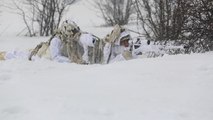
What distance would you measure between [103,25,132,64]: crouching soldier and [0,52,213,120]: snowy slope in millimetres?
1336

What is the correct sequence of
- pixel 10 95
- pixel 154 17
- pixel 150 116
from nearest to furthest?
pixel 150 116 < pixel 10 95 < pixel 154 17

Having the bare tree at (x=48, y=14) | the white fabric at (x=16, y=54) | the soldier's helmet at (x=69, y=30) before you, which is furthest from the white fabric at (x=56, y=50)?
the bare tree at (x=48, y=14)

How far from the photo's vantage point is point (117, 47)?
922cm

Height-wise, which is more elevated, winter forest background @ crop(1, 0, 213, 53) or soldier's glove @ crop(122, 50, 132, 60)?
winter forest background @ crop(1, 0, 213, 53)

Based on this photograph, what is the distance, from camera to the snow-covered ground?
5.15m

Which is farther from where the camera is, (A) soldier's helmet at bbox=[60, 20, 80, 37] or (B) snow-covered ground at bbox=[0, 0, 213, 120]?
(A) soldier's helmet at bbox=[60, 20, 80, 37]

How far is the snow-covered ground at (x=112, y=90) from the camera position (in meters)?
5.15

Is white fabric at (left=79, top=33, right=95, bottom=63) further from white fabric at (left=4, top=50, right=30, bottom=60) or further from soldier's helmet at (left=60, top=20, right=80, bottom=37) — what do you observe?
white fabric at (left=4, top=50, right=30, bottom=60)

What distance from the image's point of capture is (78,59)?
30.1 ft

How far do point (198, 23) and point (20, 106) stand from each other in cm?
473

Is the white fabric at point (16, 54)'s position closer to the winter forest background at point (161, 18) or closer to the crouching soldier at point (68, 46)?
the crouching soldier at point (68, 46)

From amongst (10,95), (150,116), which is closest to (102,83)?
(10,95)

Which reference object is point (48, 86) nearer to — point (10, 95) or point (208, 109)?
point (10, 95)

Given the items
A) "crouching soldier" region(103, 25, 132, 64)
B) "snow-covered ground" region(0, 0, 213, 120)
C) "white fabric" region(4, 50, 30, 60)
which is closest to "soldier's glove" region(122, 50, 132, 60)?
"crouching soldier" region(103, 25, 132, 64)
